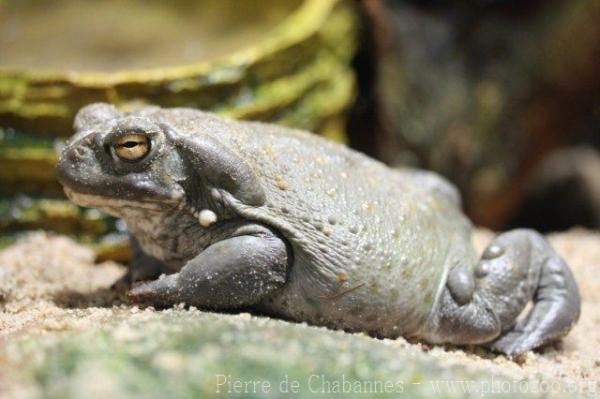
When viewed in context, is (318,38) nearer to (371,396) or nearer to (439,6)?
(439,6)

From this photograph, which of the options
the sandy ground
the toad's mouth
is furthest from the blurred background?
the toad's mouth

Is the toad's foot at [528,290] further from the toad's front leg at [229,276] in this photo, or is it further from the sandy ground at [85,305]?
the toad's front leg at [229,276]

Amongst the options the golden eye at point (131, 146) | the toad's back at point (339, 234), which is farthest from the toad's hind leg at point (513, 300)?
the golden eye at point (131, 146)

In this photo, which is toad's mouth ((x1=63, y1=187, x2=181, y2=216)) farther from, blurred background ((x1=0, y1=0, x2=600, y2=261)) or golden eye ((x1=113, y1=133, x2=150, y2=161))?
blurred background ((x1=0, y1=0, x2=600, y2=261))

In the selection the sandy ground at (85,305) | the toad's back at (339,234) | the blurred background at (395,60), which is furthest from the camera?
the blurred background at (395,60)

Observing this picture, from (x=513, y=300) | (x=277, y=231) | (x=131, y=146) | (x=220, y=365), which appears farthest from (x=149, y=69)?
(x=220, y=365)
